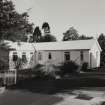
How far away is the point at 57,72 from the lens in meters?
16.6

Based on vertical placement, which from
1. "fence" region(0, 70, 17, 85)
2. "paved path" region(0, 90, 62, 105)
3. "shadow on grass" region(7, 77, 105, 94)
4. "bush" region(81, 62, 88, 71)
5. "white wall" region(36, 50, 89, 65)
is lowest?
"paved path" region(0, 90, 62, 105)

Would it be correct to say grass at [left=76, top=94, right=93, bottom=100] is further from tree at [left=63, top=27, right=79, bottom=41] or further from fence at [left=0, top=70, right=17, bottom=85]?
tree at [left=63, top=27, right=79, bottom=41]

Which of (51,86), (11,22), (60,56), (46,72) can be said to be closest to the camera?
(51,86)

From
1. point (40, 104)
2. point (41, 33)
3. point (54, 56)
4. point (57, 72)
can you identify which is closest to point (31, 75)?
point (57, 72)

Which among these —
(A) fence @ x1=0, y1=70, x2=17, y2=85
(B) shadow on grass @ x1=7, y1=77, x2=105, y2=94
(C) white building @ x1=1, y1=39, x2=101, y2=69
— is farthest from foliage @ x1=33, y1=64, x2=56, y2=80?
(C) white building @ x1=1, y1=39, x2=101, y2=69

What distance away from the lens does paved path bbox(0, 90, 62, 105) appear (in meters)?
8.39

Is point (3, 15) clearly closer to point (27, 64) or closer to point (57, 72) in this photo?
point (57, 72)

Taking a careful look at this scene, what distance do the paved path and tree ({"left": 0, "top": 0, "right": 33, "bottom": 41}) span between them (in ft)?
16.2

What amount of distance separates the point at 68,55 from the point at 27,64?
5.81 metres

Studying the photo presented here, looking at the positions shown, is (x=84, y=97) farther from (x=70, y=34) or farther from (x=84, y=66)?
(x=70, y=34)

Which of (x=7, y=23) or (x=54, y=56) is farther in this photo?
(x=54, y=56)

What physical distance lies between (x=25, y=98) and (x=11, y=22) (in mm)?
6355

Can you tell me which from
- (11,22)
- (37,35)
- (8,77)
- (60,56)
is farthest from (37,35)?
(8,77)

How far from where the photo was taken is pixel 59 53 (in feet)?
81.0
